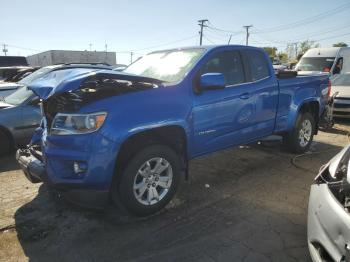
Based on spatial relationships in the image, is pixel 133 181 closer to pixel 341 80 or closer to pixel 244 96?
pixel 244 96

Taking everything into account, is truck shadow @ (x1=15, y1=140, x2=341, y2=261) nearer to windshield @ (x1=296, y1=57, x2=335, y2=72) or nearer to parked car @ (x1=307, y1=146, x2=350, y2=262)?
parked car @ (x1=307, y1=146, x2=350, y2=262)

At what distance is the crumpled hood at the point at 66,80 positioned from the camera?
3.45m

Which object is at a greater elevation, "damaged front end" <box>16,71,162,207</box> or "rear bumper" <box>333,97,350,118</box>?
"damaged front end" <box>16,71,162,207</box>

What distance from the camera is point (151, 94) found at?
3805 millimetres

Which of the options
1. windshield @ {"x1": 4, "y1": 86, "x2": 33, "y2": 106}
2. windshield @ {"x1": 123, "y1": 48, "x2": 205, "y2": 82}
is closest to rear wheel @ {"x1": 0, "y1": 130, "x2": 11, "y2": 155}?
windshield @ {"x1": 4, "y1": 86, "x2": 33, "y2": 106}

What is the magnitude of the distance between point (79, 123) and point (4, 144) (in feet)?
12.2

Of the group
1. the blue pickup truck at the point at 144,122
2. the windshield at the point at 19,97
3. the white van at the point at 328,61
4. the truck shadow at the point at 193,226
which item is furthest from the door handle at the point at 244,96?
the white van at the point at 328,61

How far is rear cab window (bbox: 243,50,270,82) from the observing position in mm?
5160

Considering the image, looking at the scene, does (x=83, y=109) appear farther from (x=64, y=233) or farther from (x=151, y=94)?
(x=64, y=233)

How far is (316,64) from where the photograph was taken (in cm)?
1484

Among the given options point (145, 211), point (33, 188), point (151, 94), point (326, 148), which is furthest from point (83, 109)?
point (326, 148)

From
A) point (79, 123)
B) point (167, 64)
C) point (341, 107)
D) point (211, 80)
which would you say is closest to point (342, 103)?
point (341, 107)

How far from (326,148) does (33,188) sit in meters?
5.56

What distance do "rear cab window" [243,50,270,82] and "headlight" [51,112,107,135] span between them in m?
2.57
